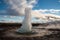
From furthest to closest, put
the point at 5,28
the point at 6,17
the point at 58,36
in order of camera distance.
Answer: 1. the point at 5,28
2. the point at 6,17
3. the point at 58,36

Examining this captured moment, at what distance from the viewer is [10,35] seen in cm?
904

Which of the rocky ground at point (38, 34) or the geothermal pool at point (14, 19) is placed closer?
the rocky ground at point (38, 34)

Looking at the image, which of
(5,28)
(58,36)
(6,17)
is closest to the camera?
(58,36)

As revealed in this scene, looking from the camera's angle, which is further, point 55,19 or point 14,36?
point 55,19

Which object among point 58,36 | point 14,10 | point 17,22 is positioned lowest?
point 58,36

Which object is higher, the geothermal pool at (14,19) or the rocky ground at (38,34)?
the geothermal pool at (14,19)

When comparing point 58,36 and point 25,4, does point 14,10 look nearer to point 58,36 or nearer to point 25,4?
point 25,4

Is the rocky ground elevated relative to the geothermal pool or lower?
lower

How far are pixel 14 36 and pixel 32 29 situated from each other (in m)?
1.50

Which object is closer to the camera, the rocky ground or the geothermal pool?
the rocky ground

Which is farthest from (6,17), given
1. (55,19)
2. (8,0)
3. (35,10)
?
(55,19)

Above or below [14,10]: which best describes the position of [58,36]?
below

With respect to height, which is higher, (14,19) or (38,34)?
(14,19)

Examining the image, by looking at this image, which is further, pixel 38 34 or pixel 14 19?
pixel 14 19
